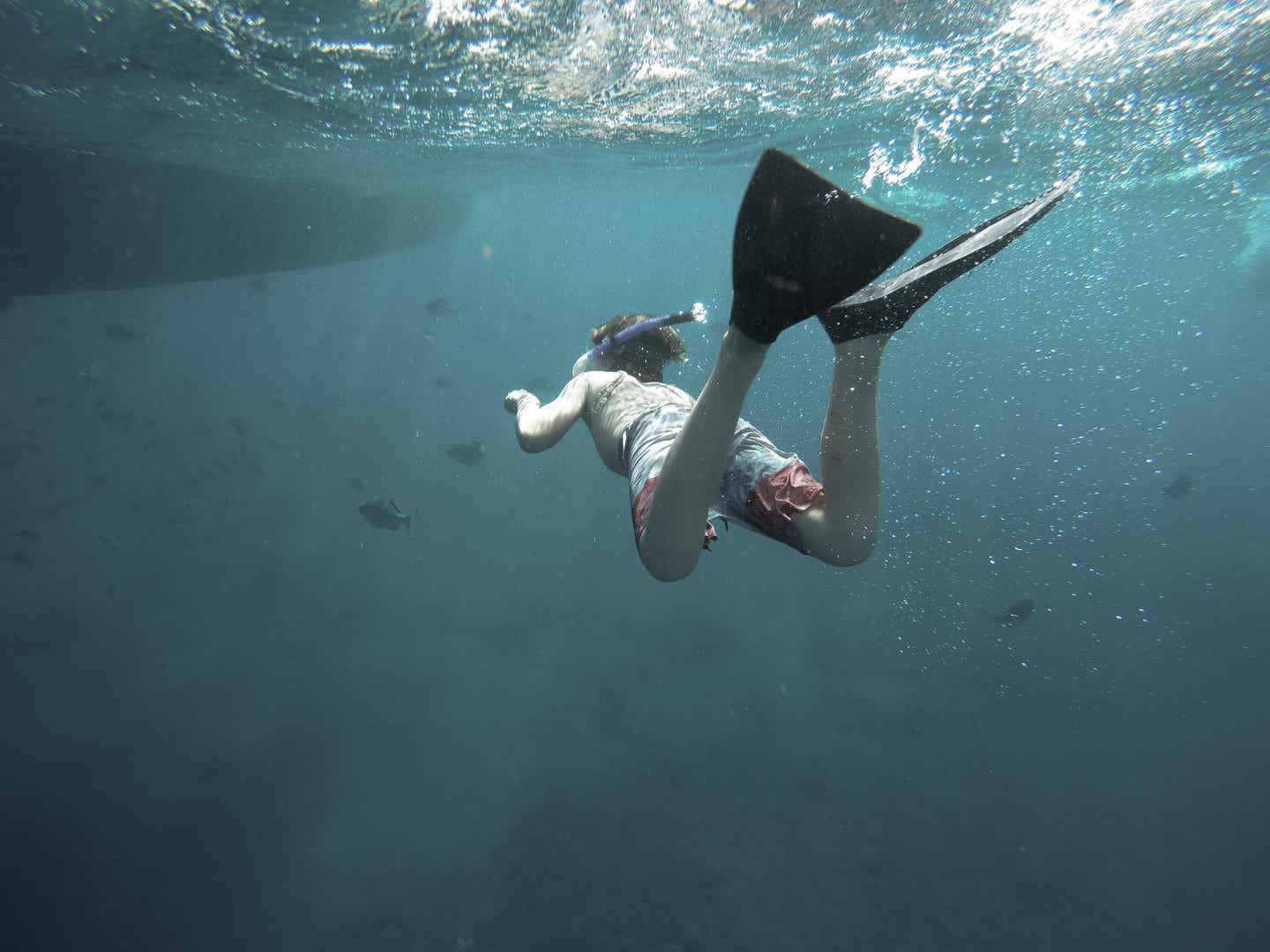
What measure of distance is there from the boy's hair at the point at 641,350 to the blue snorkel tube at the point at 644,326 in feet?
0.26

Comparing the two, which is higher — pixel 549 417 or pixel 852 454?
pixel 852 454

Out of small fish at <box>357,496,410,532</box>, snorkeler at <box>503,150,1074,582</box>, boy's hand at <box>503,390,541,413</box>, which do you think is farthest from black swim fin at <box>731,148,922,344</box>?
small fish at <box>357,496,410,532</box>

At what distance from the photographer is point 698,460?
2234 mm

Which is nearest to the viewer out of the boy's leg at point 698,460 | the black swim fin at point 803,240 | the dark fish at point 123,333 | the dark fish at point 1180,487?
the black swim fin at point 803,240

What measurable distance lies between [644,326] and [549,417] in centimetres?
85

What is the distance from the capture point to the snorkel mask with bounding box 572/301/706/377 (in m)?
3.53

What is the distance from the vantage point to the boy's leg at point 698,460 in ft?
7.02

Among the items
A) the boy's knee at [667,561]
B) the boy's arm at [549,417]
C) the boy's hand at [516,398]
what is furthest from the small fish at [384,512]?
the boy's knee at [667,561]

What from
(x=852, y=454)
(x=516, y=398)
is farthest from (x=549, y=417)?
(x=852, y=454)

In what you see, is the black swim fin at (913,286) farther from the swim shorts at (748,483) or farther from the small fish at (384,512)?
the small fish at (384,512)

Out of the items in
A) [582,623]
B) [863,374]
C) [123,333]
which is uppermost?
[863,374]

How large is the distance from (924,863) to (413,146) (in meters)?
20.4

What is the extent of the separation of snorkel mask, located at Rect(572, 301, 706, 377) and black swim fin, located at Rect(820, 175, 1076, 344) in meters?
1.05

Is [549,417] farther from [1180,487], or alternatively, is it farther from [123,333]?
[123,333]
